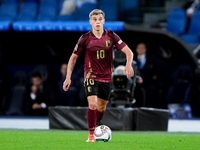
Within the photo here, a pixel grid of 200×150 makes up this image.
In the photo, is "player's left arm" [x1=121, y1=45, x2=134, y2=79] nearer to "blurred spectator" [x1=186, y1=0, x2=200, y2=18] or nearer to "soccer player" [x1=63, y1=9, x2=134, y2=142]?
"soccer player" [x1=63, y1=9, x2=134, y2=142]

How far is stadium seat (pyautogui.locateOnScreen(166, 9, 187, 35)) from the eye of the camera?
16750mm

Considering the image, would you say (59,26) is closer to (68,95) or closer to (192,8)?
(68,95)

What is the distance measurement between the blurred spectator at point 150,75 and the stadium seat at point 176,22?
270 centimetres

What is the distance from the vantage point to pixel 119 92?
10797 millimetres

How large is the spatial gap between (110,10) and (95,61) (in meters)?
9.81

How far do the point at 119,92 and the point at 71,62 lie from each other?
142 inches

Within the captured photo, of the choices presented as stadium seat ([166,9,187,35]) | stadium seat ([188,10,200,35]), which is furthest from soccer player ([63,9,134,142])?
stadium seat ([188,10,200,35])

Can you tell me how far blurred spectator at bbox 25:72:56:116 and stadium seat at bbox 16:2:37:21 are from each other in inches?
114

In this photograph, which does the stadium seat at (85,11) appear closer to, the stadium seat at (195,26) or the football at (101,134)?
the stadium seat at (195,26)

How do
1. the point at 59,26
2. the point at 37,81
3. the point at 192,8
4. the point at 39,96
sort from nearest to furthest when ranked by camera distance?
the point at 59,26 → the point at 39,96 → the point at 37,81 → the point at 192,8

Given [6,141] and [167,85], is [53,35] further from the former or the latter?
[6,141]

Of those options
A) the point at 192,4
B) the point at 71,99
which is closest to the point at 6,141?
the point at 71,99

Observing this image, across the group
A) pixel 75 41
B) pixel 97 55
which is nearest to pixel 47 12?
pixel 75 41

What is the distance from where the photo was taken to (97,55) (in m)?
7.25
